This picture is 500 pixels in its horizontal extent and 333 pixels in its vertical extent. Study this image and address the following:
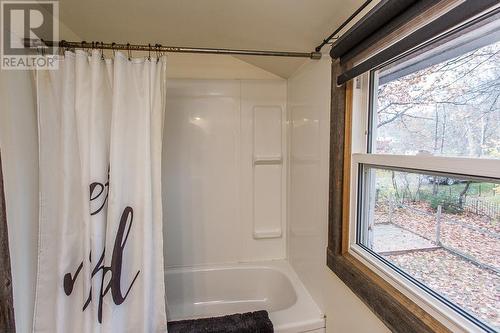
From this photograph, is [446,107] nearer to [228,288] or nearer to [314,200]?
[314,200]

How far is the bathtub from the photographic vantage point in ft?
6.57

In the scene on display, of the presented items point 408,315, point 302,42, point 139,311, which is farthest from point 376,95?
point 139,311

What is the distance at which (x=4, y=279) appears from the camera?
3.21ft

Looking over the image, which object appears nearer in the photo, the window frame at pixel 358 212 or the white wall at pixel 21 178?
the window frame at pixel 358 212

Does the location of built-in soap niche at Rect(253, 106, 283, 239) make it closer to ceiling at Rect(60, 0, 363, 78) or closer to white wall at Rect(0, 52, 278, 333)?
ceiling at Rect(60, 0, 363, 78)

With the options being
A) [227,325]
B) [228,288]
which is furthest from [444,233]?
[228,288]

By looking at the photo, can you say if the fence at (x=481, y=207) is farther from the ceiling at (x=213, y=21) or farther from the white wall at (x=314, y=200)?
the ceiling at (x=213, y=21)

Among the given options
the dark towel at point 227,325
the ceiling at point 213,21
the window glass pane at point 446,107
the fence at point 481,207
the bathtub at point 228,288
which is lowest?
the bathtub at point 228,288

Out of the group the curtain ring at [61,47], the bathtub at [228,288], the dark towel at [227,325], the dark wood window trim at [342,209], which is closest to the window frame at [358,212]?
the dark wood window trim at [342,209]

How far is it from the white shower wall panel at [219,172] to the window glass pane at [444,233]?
114 centimetres

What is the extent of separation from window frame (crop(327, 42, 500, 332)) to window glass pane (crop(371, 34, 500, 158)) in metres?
0.06

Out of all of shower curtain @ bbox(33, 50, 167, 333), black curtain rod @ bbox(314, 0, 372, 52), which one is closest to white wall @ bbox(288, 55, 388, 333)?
black curtain rod @ bbox(314, 0, 372, 52)

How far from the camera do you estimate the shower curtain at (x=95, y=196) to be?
3.69ft

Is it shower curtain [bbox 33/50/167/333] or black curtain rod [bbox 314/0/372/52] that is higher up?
black curtain rod [bbox 314/0/372/52]
